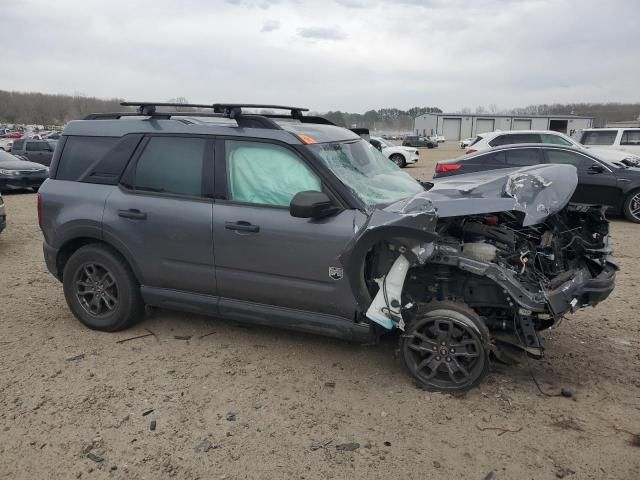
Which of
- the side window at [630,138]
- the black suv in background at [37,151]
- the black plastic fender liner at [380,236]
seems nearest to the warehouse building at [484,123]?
the side window at [630,138]

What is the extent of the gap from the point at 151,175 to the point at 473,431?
3.09 metres

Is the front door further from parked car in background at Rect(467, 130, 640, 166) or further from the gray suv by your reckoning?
parked car in background at Rect(467, 130, 640, 166)

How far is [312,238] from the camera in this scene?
3.54m

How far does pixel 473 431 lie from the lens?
3.03 m

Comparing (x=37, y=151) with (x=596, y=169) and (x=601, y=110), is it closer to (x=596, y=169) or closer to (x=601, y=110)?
(x=596, y=169)

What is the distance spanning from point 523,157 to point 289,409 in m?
7.86

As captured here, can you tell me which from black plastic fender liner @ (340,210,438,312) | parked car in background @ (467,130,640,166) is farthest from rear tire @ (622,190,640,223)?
black plastic fender liner @ (340,210,438,312)

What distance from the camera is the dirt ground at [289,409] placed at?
277 cm

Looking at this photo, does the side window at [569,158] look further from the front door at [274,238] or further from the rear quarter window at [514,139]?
the front door at [274,238]

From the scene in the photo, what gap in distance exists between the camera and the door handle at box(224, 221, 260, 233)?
12.2ft

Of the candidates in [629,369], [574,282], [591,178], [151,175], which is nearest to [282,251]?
[151,175]

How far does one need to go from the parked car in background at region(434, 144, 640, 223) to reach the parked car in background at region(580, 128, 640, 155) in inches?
287

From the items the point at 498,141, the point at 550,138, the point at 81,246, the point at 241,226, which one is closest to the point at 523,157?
the point at 498,141

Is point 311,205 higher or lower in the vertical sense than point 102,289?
higher
